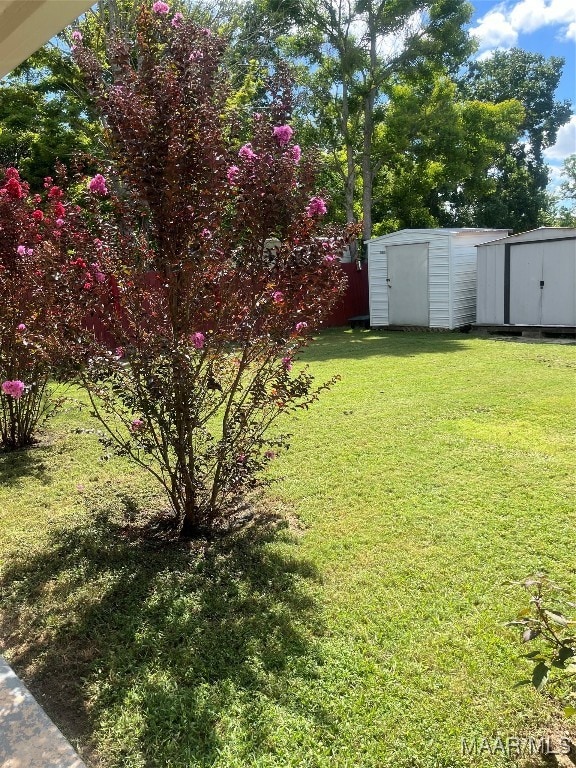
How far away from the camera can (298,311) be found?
3.13 meters

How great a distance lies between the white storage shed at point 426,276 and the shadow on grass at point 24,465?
31.8 feet

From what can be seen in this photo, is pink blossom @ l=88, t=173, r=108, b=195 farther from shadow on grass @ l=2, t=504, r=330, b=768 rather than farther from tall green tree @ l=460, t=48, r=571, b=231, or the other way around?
tall green tree @ l=460, t=48, r=571, b=231

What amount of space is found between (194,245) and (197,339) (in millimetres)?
485

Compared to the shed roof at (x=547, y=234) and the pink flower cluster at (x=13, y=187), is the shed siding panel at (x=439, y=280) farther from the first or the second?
the pink flower cluster at (x=13, y=187)

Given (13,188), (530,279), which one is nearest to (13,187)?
(13,188)

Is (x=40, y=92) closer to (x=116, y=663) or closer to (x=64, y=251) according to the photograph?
(x=64, y=251)

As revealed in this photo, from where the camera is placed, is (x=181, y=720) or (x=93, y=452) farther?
(x=93, y=452)

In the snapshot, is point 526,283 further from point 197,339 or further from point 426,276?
point 197,339

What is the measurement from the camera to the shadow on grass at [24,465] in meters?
4.71

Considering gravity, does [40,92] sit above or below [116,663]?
above

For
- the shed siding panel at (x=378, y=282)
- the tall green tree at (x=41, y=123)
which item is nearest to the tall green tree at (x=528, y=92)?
the shed siding panel at (x=378, y=282)

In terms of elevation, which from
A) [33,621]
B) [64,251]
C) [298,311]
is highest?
[64,251]

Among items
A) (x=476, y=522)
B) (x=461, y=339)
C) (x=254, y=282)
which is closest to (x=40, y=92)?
(x=461, y=339)

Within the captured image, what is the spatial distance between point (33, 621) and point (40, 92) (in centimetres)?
1774
